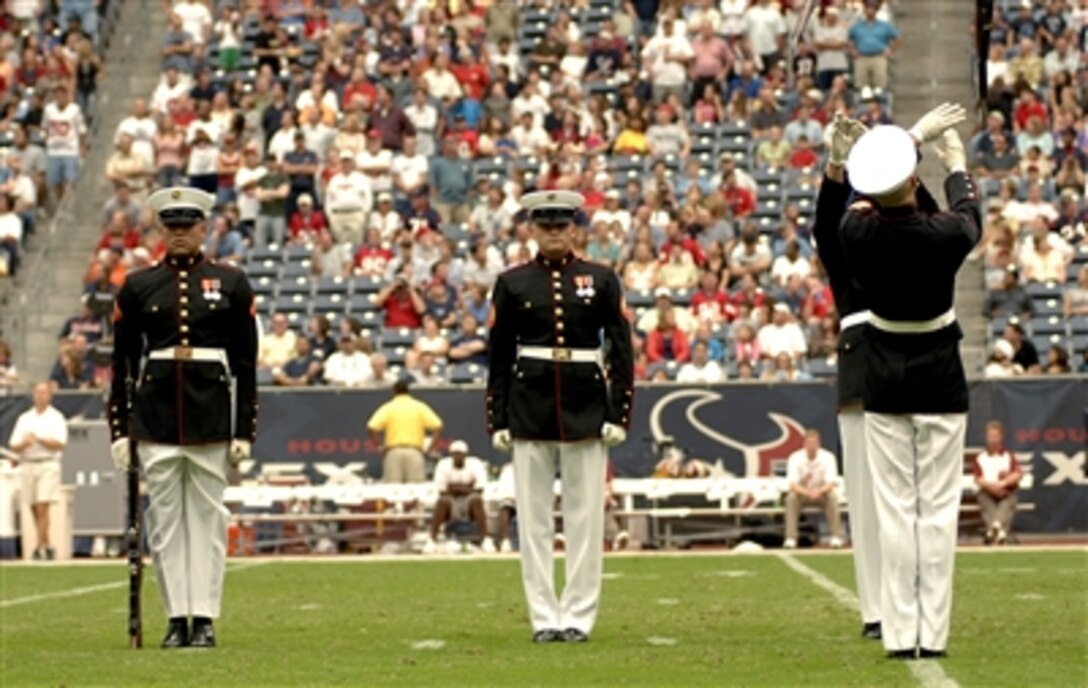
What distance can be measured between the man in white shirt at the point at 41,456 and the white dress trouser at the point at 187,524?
14.6m

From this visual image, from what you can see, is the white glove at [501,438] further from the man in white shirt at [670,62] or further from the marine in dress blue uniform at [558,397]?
the man in white shirt at [670,62]

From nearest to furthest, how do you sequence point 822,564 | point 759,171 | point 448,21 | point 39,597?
point 39,597
point 822,564
point 759,171
point 448,21

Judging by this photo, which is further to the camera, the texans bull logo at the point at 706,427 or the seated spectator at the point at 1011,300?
the seated spectator at the point at 1011,300

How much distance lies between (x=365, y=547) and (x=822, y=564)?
734 centimetres

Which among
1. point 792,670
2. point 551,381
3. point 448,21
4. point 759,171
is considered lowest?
point 792,670

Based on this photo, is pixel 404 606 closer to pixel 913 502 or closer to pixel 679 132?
pixel 913 502

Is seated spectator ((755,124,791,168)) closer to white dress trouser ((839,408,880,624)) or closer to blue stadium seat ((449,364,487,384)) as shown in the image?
blue stadium seat ((449,364,487,384))

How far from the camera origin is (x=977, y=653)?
41.6ft

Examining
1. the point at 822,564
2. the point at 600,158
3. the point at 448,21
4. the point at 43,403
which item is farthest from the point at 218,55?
the point at 822,564

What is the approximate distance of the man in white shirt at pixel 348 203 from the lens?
3409cm

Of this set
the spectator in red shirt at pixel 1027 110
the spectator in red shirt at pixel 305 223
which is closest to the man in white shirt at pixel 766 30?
the spectator in red shirt at pixel 1027 110

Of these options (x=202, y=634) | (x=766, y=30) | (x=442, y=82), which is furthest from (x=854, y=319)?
(x=442, y=82)

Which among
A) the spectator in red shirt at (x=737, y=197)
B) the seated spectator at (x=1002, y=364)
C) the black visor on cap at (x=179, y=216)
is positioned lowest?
the seated spectator at (x=1002, y=364)

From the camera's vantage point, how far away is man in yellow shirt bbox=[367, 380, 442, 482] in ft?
→ 93.4
